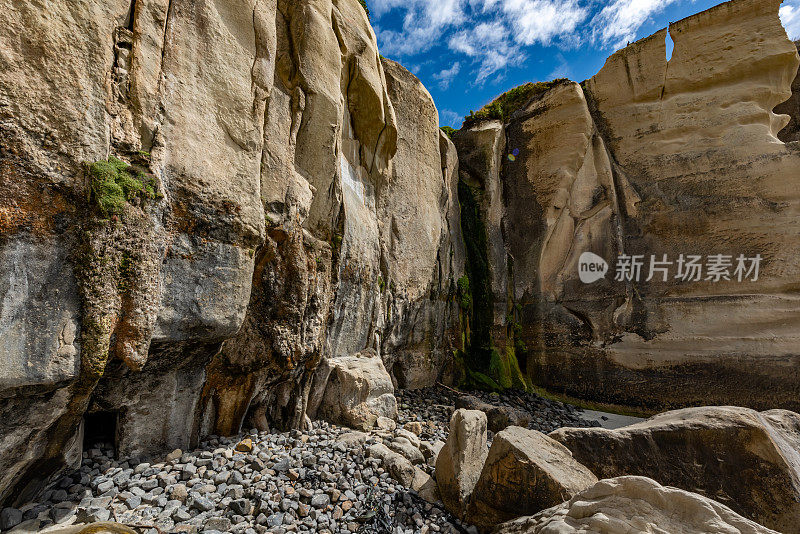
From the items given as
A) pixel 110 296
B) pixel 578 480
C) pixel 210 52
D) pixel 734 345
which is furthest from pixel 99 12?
pixel 734 345

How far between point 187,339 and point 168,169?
1.89 m

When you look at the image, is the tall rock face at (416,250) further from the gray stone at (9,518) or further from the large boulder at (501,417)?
the gray stone at (9,518)

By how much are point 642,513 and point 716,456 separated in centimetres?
206

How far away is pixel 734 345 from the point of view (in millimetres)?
9445

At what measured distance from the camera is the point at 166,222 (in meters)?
3.96

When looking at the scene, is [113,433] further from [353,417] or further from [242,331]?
[353,417]

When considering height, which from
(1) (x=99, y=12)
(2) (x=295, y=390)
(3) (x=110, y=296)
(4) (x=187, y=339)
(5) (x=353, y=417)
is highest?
(1) (x=99, y=12)

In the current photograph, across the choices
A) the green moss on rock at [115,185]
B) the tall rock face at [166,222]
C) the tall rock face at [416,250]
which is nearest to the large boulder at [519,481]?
the tall rock face at [166,222]

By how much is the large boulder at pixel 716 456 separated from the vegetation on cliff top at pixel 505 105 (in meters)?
11.2

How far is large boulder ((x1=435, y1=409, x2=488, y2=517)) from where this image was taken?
4.16 meters

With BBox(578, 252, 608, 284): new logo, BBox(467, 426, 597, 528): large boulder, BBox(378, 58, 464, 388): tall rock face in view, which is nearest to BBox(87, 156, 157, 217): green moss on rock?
BBox(467, 426, 597, 528): large boulder

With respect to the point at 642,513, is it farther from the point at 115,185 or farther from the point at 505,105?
the point at 505,105

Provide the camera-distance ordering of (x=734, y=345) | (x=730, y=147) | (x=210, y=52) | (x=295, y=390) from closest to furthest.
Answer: (x=210, y=52), (x=295, y=390), (x=734, y=345), (x=730, y=147)

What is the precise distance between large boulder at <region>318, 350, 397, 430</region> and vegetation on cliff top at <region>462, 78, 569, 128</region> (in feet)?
32.5
